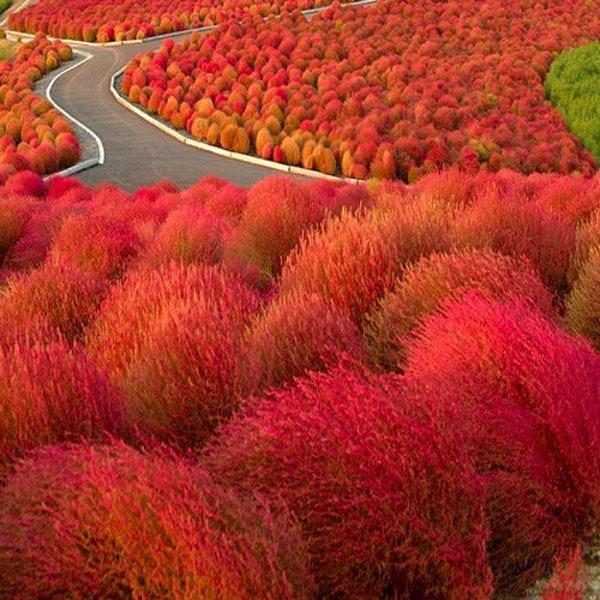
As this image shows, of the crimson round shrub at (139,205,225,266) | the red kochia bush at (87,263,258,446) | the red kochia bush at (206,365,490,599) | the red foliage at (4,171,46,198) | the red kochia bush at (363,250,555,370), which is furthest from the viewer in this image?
the red foliage at (4,171,46,198)

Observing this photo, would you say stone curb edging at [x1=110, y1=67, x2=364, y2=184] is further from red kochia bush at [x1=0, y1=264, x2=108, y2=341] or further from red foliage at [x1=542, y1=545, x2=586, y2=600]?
red foliage at [x1=542, y1=545, x2=586, y2=600]

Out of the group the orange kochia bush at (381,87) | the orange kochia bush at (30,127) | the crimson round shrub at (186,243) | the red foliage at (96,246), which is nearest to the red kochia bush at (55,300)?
the crimson round shrub at (186,243)

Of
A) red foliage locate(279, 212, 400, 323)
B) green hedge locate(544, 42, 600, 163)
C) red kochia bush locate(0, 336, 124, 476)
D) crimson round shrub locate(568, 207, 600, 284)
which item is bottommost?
green hedge locate(544, 42, 600, 163)

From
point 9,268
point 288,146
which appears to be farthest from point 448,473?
point 288,146

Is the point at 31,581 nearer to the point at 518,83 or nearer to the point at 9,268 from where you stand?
the point at 9,268

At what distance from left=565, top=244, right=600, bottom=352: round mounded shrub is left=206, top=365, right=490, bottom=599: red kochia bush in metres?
2.44

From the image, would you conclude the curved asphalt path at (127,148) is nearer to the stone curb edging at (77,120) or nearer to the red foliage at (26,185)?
the stone curb edging at (77,120)

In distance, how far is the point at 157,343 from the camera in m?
4.79

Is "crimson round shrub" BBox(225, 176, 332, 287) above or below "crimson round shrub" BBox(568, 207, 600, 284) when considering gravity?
above

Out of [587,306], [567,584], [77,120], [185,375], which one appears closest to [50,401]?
[185,375]

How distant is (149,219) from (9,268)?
1.85m

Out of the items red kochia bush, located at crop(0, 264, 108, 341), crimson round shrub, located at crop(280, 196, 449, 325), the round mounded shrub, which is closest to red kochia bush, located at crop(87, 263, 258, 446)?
crimson round shrub, located at crop(280, 196, 449, 325)

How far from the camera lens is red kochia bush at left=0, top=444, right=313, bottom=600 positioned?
3082mm

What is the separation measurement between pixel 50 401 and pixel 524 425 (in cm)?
195
